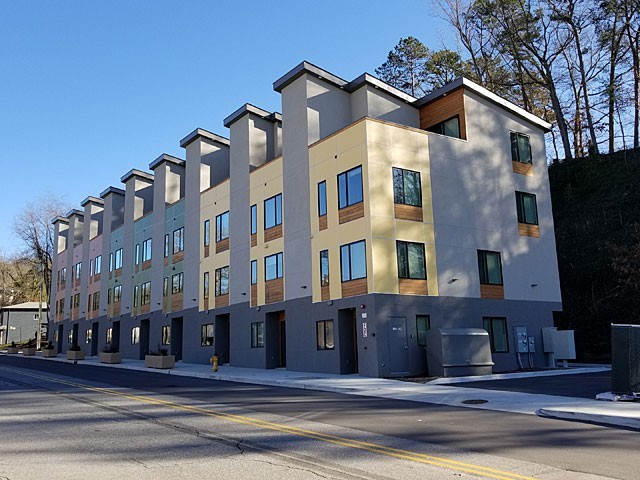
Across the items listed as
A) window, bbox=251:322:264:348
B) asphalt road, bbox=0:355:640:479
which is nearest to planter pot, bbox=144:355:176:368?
window, bbox=251:322:264:348

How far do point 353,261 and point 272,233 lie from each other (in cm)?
687

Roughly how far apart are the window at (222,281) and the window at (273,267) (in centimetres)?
462

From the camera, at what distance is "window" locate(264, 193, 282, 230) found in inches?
1174

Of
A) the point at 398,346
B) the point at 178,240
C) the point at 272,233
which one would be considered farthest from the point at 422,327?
the point at 178,240

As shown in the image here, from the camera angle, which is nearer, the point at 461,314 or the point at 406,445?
the point at 406,445

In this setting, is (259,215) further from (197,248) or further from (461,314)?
(461,314)

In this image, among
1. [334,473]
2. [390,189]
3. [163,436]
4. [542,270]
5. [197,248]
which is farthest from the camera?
[197,248]

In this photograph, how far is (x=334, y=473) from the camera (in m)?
7.23

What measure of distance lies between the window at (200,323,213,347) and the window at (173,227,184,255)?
6583mm

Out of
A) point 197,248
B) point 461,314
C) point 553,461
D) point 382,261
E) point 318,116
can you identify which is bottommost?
point 553,461

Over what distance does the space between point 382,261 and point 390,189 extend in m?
3.23

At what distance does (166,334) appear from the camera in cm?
4059

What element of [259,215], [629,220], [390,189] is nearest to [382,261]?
[390,189]

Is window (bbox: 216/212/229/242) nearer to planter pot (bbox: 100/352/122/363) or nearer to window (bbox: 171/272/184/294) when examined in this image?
window (bbox: 171/272/184/294)
